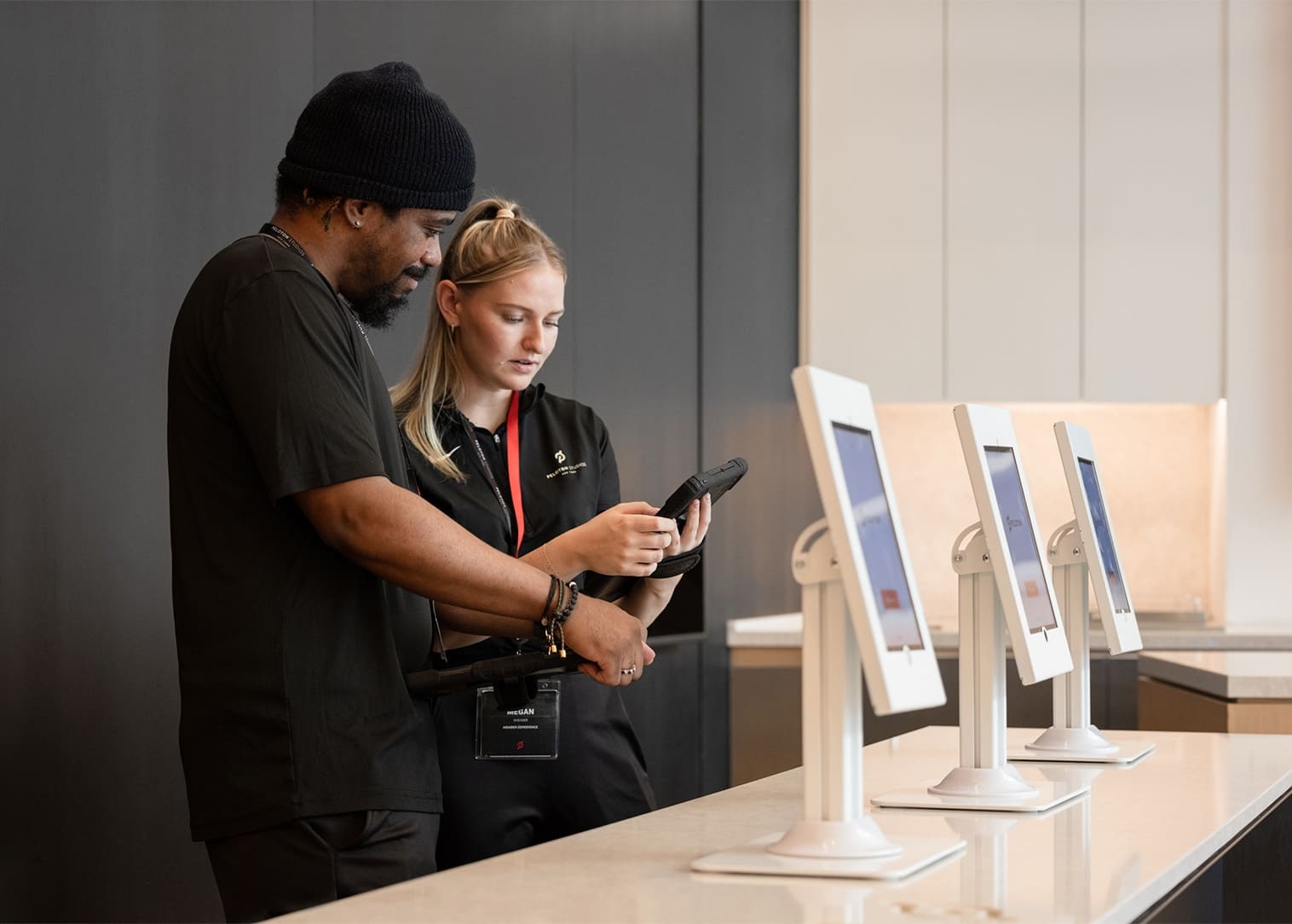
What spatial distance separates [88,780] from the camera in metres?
2.34

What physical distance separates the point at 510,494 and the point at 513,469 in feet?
0.12

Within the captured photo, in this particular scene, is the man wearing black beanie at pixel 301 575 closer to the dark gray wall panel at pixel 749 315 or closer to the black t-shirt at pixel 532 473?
the black t-shirt at pixel 532 473

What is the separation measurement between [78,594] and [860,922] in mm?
1515

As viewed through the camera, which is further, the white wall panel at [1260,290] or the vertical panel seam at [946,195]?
the vertical panel seam at [946,195]

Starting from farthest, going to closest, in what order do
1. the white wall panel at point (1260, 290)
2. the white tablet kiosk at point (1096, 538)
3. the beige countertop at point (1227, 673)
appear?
1. the white wall panel at point (1260, 290)
2. the beige countertop at point (1227, 673)
3. the white tablet kiosk at point (1096, 538)

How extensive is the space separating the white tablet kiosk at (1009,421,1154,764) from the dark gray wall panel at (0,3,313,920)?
4.32 ft

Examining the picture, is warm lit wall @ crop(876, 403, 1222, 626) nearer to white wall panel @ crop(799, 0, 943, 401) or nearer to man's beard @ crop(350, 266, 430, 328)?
white wall panel @ crop(799, 0, 943, 401)

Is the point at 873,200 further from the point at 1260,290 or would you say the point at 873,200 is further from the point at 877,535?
the point at 877,535

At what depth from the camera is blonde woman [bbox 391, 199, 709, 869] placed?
6.84ft

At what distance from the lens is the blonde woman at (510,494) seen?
2.08 metres

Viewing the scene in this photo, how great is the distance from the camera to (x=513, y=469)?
226cm

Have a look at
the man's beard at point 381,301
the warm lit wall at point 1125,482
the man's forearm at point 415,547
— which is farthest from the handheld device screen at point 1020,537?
the warm lit wall at point 1125,482

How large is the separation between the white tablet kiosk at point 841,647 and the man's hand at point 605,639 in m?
0.34

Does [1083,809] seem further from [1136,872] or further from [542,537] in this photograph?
[542,537]
